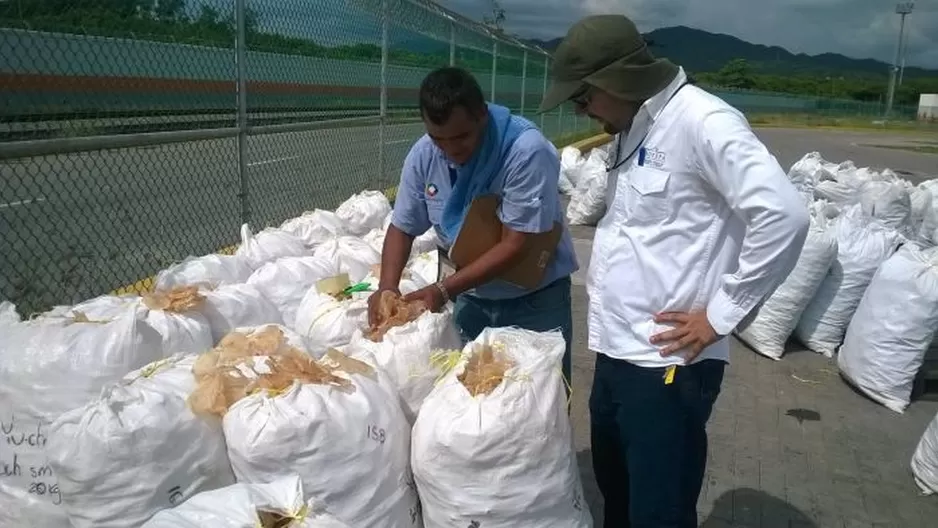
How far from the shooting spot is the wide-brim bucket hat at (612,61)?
1.99 metres

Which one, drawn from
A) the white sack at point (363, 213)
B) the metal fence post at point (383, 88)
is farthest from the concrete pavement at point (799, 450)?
the metal fence post at point (383, 88)

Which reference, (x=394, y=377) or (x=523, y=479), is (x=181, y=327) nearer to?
(x=394, y=377)

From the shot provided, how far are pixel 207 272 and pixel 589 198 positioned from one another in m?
6.68

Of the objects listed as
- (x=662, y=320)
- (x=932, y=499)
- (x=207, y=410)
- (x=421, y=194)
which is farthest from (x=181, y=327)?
(x=932, y=499)

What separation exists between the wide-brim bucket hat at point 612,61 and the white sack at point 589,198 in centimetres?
722

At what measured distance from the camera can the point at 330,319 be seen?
3002mm

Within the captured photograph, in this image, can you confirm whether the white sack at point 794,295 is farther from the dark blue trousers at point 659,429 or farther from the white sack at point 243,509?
the white sack at point 243,509

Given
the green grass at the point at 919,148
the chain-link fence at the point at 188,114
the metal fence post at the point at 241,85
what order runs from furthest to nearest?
the green grass at the point at 919,148 → the metal fence post at the point at 241,85 → the chain-link fence at the point at 188,114

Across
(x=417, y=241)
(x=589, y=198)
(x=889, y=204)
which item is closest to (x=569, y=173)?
(x=589, y=198)

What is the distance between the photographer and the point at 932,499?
3568mm

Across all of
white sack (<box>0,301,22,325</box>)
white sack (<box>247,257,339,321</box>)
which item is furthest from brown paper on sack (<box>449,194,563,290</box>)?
white sack (<box>0,301,22,325</box>)

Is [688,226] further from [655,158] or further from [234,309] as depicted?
[234,309]

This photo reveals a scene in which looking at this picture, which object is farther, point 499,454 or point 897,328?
point 897,328

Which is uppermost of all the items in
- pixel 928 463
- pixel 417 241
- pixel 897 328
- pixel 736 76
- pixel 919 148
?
pixel 736 76
